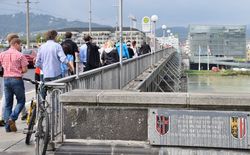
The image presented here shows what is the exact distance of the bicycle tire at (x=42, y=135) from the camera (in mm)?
6621

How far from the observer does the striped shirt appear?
28.9 ft

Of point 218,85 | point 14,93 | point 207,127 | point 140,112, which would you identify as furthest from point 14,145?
point 218,85

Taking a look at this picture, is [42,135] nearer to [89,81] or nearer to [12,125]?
[12,125]

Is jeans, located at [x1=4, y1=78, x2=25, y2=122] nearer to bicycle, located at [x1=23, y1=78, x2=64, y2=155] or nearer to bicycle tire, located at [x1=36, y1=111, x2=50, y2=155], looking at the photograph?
bicycle, located at [x1=23, y1=78, x2=64, y2=155]

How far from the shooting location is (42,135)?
263 inches

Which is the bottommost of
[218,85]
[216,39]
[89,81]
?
[218,85]

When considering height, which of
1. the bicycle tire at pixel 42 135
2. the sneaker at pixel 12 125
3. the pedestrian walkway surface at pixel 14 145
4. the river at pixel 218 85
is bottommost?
the river at pixel 218 85

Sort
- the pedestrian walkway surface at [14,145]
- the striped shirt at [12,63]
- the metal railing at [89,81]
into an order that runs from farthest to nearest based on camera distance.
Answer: the striped shirt at [12,63]
the pedestrian walkway surface at [14,145]
the metal railing at [89,81]

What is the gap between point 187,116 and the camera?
21.1ft

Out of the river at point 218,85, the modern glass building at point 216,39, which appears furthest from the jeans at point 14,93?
the modern glass building at point 216,39

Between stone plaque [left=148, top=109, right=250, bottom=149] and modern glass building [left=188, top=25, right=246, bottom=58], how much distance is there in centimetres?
12001

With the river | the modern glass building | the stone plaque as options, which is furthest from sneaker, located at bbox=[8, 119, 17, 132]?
the modern glass building

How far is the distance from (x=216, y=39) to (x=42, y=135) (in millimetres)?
128576

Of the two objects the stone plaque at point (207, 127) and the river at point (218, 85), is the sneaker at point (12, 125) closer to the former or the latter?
the stone plaque at point (207, 127)
